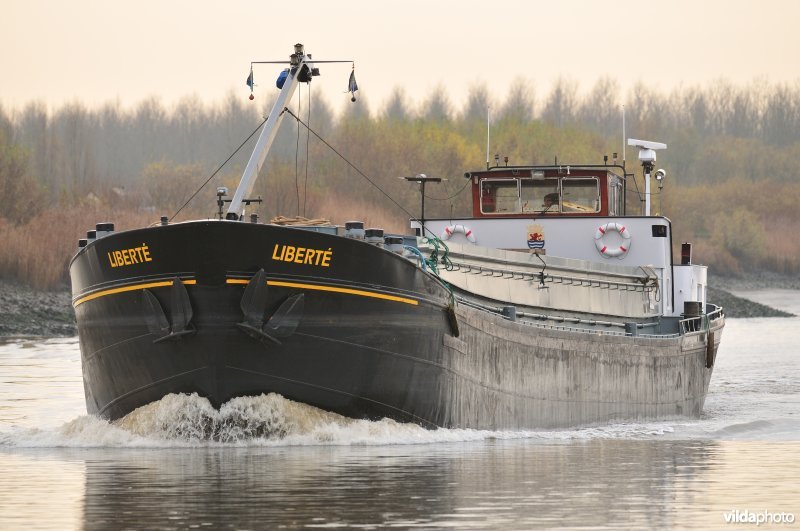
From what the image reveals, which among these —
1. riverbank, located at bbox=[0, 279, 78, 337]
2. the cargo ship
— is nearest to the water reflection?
the cargo ship

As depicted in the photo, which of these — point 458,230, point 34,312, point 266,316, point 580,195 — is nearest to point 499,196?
point 458,230

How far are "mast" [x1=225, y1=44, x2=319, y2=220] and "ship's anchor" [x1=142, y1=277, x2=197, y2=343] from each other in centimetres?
141

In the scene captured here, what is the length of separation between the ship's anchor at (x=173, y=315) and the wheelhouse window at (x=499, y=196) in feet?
36.8

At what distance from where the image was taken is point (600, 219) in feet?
104

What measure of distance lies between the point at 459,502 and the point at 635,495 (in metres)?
1.92

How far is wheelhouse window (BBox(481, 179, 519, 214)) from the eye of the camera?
32.0m

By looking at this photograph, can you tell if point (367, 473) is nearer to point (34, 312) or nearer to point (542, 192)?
point (542, 192)

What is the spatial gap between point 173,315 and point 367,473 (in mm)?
4143

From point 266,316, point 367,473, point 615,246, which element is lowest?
point 367,473

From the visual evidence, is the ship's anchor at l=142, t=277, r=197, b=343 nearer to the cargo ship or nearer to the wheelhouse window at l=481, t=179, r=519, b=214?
the cargo ship

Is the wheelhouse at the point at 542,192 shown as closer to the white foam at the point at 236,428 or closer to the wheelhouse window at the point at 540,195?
the wheelhouse window at the point at 540,195

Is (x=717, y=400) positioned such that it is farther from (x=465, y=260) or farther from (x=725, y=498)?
(x=725, y=498)

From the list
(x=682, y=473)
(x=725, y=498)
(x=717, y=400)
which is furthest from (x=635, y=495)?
(x=717, y=400)

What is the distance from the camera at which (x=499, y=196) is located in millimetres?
32062
